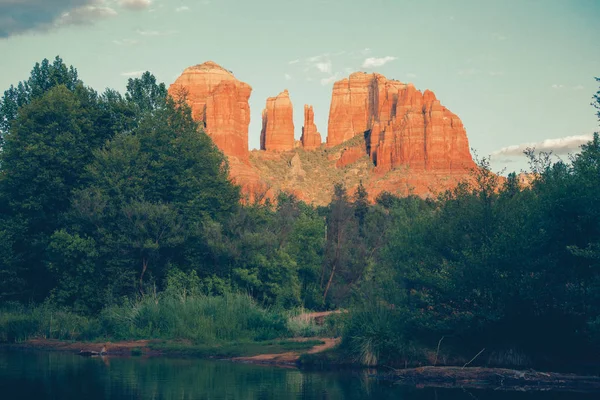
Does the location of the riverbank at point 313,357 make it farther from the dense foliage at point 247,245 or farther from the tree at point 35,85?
the tree at point 35,85

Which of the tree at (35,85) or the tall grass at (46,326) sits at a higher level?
the tree at (35,85)

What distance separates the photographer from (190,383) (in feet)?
63.4

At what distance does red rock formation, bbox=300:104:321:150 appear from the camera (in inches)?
7362

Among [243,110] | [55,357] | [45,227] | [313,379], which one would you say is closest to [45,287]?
[45,227]

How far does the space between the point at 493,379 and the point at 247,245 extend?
16.7 metres

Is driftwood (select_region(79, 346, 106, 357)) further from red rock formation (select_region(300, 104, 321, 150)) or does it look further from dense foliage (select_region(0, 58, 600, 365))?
red rock formation (select_region(300, 104, 321, 150))

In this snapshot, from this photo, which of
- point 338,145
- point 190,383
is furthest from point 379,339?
point 338,145

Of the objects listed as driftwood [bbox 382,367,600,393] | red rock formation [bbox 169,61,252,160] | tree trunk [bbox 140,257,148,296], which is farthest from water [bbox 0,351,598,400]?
red rock formation [bbox 169,61,252,160]

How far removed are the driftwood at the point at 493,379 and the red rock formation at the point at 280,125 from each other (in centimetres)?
16297

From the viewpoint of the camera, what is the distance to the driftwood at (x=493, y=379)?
1900cm

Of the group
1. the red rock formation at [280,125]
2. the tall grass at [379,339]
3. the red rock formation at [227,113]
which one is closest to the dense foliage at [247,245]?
the tall grass at [379,339]

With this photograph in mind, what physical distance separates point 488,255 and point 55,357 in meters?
16.0

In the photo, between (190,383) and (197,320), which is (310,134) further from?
(190,383)

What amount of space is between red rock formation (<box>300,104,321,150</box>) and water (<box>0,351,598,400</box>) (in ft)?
538
